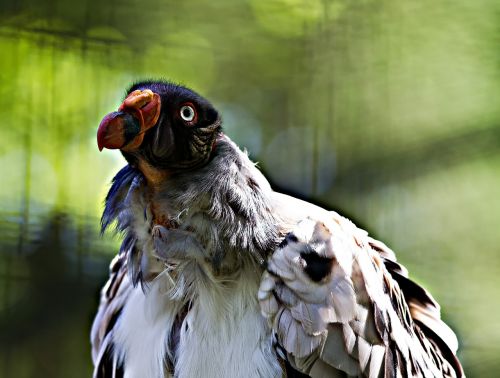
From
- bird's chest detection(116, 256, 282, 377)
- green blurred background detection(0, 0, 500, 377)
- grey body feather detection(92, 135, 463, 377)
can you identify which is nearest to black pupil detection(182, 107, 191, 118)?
grey body feather detection(92, 135, 463, 377)

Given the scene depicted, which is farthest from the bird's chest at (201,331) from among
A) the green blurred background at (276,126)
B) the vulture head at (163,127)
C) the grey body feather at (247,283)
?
the green blurred background at (276,126)

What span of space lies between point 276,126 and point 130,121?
1382 millimetres

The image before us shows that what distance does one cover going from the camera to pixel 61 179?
9.85ft

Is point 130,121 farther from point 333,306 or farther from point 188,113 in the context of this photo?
point 333,306

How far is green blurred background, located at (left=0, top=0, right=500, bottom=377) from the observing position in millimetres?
2990

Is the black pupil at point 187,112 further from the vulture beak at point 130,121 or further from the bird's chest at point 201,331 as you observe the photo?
the bird's chest at point 201,331

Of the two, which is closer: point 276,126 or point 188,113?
point 188,113

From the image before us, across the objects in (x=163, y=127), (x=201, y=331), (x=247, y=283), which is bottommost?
(x=201, y=331)

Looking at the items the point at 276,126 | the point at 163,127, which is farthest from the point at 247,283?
the point at 276,126

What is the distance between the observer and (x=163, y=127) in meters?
1.83

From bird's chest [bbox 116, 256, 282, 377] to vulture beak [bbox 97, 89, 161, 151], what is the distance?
1.19ft

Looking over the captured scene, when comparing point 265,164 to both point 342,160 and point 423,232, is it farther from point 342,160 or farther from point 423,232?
point 423,232

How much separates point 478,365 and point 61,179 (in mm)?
1915

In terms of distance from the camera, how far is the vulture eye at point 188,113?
1.87 meters
